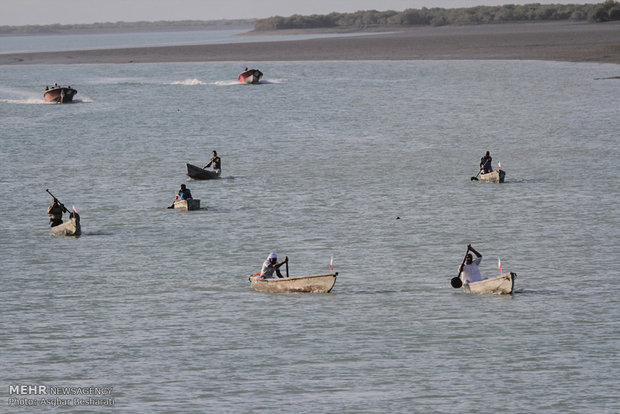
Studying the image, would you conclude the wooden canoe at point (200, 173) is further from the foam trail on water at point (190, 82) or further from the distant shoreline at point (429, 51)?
the distant shoreline at point (429, 51)

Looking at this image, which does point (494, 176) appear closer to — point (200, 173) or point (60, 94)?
point (200, 173)

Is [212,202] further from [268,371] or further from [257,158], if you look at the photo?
[268,371]

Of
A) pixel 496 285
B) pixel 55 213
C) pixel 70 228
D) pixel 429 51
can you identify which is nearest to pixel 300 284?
pixel 496 285

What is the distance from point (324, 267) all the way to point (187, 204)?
1234 cm

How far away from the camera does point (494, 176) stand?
50469 mm

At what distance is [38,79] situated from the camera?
5694 inches

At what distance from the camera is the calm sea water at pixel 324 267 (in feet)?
81.0

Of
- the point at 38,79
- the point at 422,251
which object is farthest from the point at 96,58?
the point at 422,251

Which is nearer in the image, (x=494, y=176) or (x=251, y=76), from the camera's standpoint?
(x=494, y=176)

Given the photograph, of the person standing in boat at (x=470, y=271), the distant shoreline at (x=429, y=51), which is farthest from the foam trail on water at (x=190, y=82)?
the person standing in boat at (x=470, y=271)

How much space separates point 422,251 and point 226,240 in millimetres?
8206

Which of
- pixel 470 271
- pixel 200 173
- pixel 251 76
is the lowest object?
pixel 200 173

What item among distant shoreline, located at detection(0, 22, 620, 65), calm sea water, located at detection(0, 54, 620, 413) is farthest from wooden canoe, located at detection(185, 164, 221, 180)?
distant shoreline, located at detection(0, 22, 620, 65)

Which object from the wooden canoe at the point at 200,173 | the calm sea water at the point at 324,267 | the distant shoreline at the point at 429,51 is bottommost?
the calm sea water at the point at 324,267
